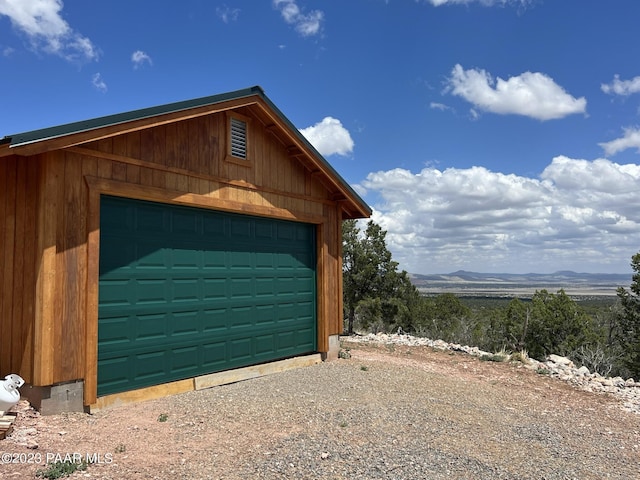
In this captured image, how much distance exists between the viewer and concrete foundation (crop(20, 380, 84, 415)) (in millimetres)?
5648

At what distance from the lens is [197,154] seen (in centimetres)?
750

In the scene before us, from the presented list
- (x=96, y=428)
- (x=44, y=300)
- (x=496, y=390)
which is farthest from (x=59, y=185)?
(x=496, y=390)

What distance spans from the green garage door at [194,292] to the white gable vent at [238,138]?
110cm

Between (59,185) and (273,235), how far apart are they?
3866 mm

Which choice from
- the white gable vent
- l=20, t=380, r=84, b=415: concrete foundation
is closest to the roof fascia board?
the white gable vent

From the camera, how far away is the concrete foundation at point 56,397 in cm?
565

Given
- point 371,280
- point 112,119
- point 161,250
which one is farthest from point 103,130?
point 371,280

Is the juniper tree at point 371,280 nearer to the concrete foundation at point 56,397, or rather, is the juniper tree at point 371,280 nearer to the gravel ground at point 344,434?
the gravel ground at point 344,434

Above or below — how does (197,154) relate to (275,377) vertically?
above

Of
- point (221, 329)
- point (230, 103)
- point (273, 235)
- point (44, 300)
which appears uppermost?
point (230, 103)

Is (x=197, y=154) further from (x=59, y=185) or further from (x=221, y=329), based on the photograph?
(x=221, y=329)

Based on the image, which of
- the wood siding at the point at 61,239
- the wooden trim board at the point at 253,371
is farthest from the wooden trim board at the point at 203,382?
the wood siding at the point at 61,239

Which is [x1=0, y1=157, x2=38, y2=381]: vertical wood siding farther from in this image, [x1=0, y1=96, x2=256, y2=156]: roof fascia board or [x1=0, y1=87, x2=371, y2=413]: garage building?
[x1=0, y1=96, x2=256, y2=156]: roof fascia board

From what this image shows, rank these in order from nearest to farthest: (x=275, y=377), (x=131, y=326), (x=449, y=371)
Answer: (x=131, y=326)
(x=275, y=377)
(x=449, y=371)
